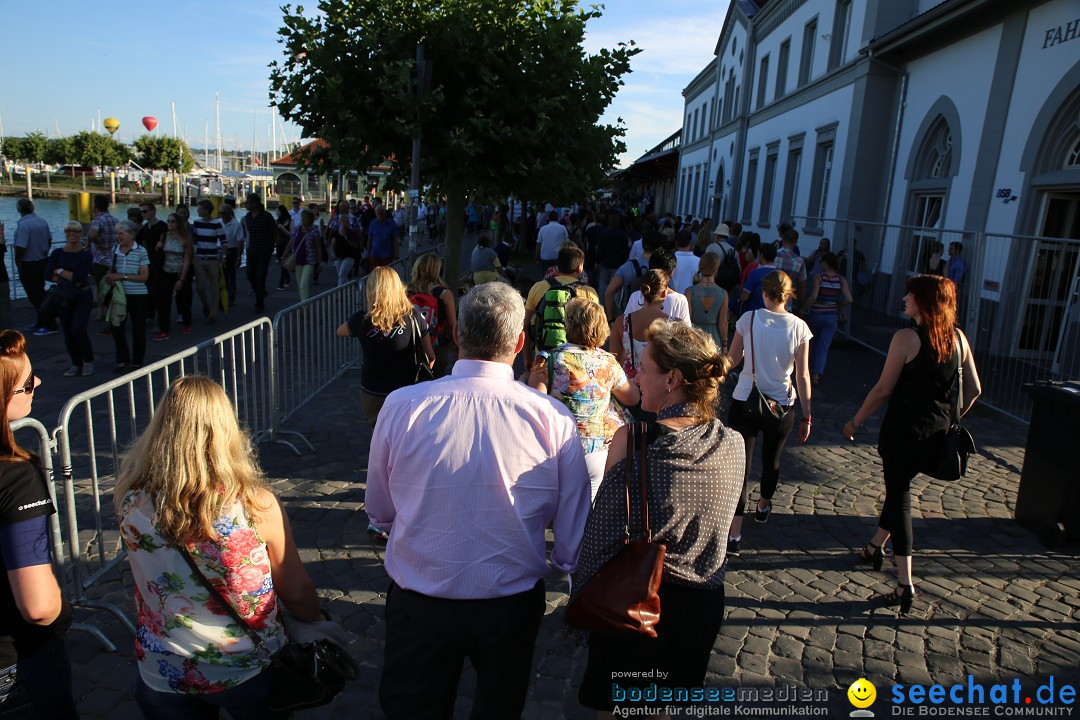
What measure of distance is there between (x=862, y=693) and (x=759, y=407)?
5.70 ft

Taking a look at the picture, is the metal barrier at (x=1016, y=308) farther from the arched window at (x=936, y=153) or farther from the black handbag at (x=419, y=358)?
the black handbag at (x=419, y=358)

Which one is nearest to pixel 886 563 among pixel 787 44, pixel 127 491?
pixel 127 491

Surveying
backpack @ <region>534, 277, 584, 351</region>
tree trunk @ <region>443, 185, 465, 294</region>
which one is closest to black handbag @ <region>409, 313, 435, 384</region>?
backpack @ <region>534, 277, 584, 351</region>

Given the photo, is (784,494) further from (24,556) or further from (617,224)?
(617,224)

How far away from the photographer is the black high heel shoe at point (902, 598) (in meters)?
4.09

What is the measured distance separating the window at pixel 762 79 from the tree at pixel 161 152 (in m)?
81.7

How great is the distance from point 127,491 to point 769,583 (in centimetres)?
352

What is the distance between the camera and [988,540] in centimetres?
514

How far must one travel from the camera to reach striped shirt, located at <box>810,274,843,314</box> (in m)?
9.11

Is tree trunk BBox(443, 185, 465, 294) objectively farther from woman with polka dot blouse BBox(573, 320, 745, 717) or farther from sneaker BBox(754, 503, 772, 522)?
woman with polka dot blouse BBox(573, 320, 745, 717)

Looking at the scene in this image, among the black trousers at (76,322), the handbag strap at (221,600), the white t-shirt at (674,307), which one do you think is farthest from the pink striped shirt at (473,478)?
the black trousers at (76,322)

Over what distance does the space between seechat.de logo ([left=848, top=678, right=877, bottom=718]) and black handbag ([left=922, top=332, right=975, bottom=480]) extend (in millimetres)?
1192

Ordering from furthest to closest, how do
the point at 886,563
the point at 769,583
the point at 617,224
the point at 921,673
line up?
the point at 617,224 → the point at 886,563 → the point at 769,583 → the point at 921,673

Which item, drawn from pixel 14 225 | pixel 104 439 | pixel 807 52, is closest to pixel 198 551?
pixel 104 439
